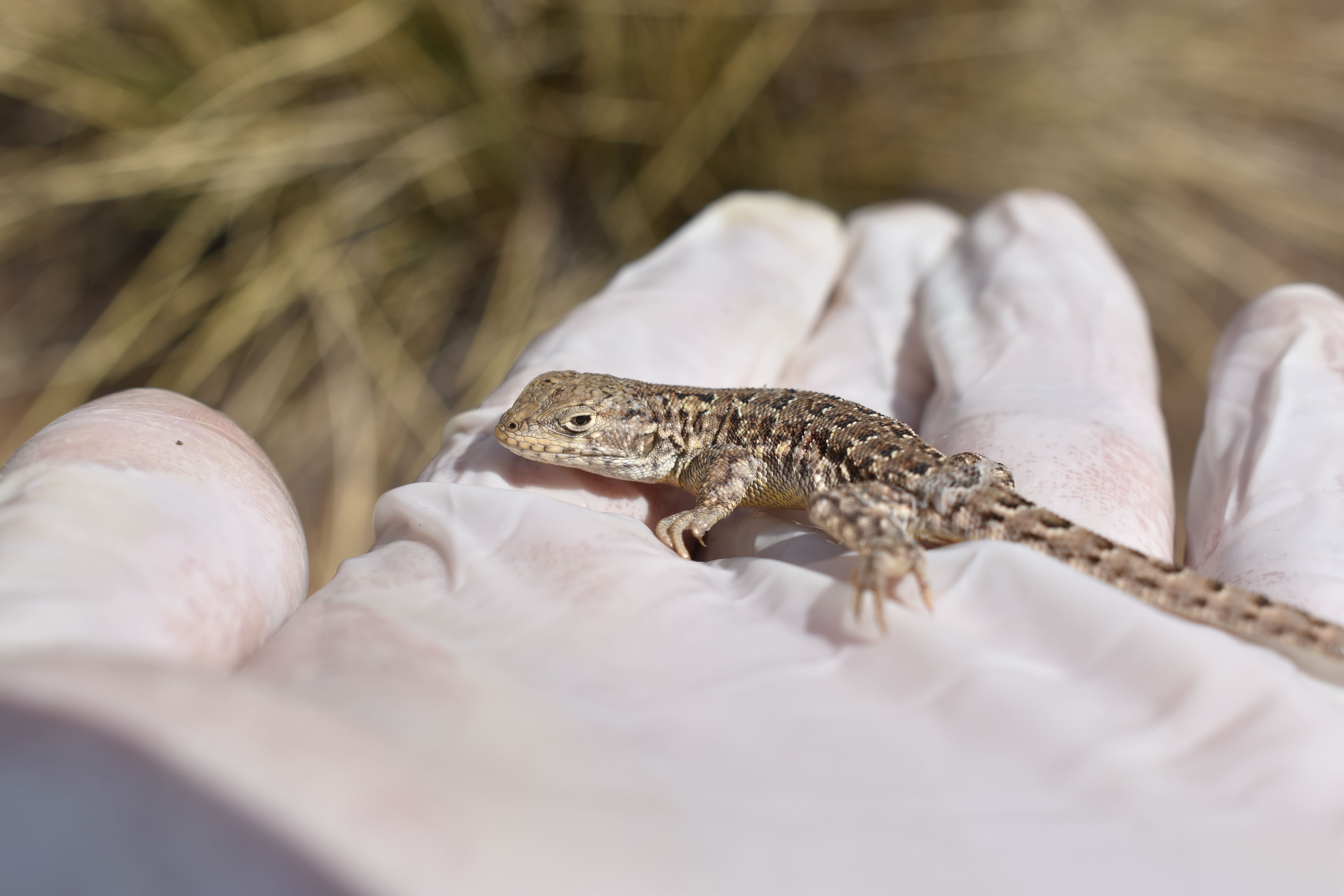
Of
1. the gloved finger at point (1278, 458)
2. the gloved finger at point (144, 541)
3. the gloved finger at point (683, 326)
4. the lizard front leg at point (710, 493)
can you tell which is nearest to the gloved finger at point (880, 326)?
the gloved finger at point (683, 326)

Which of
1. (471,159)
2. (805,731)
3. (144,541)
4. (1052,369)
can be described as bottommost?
(805,731)

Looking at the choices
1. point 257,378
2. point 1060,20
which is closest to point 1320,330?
point 1060,20

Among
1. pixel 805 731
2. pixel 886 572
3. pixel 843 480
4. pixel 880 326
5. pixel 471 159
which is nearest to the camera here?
pixel 805 731

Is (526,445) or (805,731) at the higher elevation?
(526,445)

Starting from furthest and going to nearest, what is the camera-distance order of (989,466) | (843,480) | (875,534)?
(843,480)
(989,466)
(875,534)

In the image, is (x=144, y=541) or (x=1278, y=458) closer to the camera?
(x=144, y=541)

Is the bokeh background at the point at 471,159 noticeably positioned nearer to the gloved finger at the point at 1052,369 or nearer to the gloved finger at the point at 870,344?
the gloved finger at the point at 870,344

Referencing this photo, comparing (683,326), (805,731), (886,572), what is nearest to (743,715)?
(805,731)

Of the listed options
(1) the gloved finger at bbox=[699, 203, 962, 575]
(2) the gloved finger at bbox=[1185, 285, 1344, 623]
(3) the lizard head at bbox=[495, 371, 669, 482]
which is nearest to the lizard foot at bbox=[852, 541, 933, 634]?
(1) the gloved finger at bbox=[699, 203, 962, 575]

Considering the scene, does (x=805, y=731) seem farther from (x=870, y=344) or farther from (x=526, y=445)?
(x=870, y=344)
